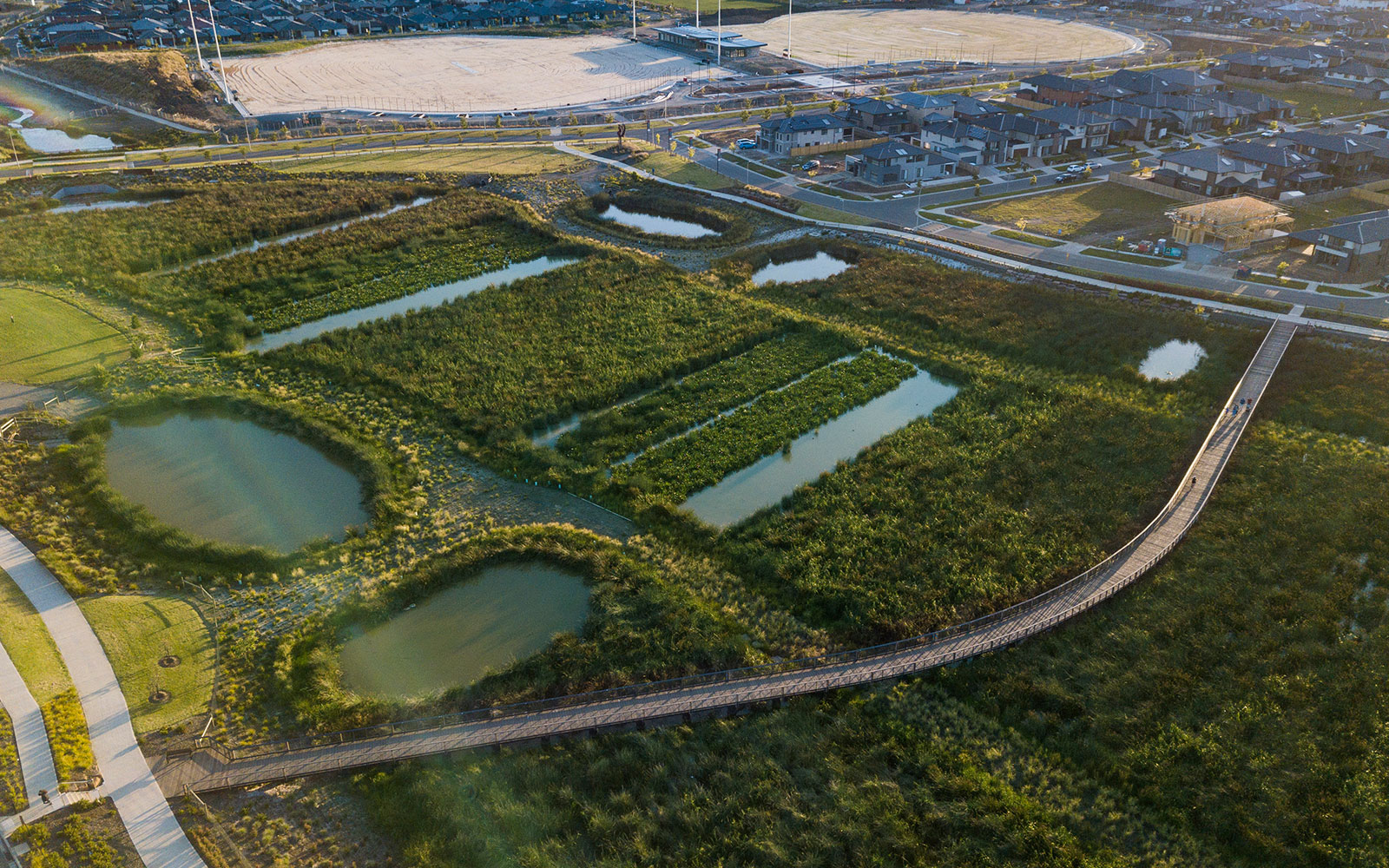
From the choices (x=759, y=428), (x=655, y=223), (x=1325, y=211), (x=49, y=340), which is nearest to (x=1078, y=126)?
(x=1325, y=211)

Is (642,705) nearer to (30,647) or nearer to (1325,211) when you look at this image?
(30,647)

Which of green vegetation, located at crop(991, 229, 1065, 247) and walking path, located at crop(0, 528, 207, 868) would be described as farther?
green vegetation, located at crop(991, 229, 1065, 247)

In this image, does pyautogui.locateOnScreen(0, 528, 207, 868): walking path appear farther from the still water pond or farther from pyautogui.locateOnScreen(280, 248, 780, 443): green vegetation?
the still water pond

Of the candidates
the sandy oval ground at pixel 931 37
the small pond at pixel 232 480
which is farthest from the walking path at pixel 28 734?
the sandy oval ground at pixel 931 37

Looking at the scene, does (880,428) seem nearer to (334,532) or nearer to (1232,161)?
(334,532)

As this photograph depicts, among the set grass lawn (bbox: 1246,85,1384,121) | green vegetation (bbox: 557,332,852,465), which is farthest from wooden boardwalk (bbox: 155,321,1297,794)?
grass lawn (bbox: 1246,85,1384,121)
